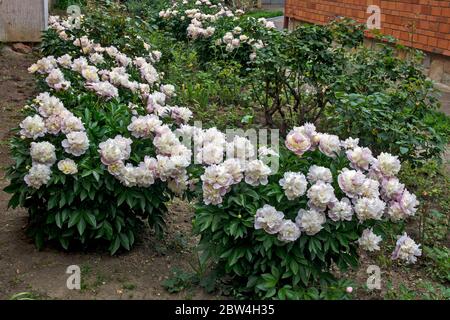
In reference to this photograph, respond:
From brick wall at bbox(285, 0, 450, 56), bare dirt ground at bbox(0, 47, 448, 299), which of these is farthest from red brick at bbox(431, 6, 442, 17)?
bare dirt ground at bbox(0, 47, 448, 299)

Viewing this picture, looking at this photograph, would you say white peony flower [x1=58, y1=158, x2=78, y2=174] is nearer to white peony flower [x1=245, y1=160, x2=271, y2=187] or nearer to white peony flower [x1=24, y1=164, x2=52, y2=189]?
white peony flower [x1=24, y1=164, x2=52, y2=189]

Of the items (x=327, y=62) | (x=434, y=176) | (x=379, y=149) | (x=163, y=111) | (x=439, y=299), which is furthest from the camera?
(x=327, y=62)

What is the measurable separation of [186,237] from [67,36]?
9.11 feet

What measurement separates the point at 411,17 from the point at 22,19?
5242 millimetres

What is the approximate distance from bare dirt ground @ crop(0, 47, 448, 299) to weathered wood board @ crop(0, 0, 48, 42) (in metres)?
4.71

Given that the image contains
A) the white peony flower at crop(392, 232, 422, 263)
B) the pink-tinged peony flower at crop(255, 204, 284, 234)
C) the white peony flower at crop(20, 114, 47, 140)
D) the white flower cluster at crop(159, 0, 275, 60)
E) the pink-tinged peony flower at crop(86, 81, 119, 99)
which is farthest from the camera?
the white flower cluster at crop(159, 0, 275, 60)

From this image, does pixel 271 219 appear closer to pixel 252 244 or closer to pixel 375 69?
pixel 252 244

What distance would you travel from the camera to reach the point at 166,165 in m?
3.14

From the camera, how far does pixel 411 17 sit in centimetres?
877

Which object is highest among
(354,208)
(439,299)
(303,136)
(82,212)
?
(303,136)

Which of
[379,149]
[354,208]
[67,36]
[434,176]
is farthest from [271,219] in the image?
[67,36]

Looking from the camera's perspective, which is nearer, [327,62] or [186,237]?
[186,237]

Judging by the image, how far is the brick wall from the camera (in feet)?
26.8

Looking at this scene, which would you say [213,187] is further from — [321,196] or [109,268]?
[109,268]
